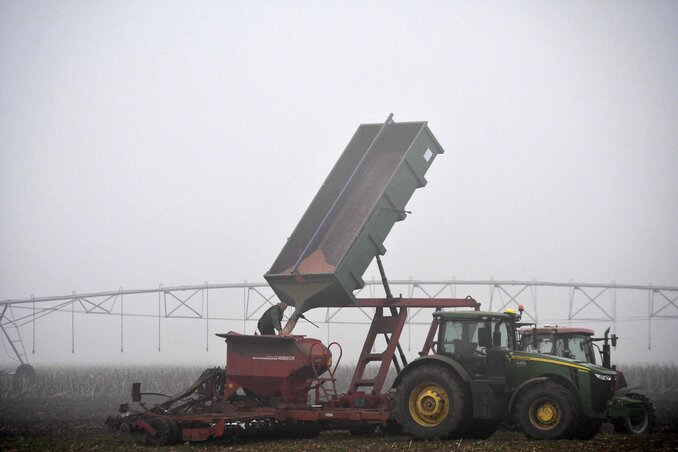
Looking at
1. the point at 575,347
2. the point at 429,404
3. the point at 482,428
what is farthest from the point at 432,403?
the point at 575,347

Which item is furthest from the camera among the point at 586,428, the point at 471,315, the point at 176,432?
the point at 176,432

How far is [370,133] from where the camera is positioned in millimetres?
20188

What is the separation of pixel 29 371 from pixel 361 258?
2925cm

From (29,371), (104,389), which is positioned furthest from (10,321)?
(104,389)

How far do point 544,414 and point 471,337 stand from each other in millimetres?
1933

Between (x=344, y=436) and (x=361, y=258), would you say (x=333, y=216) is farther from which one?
(x=344, y=436)

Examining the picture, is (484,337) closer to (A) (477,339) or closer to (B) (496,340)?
(A) (477,339)

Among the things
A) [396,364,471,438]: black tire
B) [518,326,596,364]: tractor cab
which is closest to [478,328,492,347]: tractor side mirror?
[396,364,471,438]: black tire

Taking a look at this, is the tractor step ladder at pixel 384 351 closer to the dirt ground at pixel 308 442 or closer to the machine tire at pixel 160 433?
the dirt ground at pixel 308 442

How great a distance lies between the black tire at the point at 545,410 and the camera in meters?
16.4

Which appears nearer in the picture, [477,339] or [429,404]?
[429,404]

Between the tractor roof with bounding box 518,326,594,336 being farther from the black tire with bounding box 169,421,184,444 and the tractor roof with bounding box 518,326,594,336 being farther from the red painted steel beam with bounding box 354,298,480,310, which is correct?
the black tire with bounding box 169,421,184,444

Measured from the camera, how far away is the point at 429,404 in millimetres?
17000

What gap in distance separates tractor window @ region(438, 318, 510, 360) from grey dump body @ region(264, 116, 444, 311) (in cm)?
200
